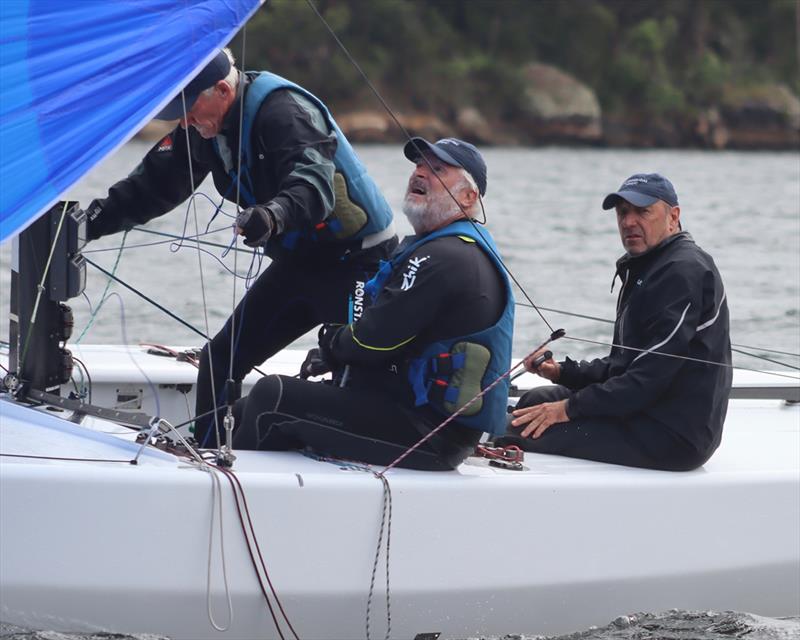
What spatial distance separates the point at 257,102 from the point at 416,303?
2.66 ft

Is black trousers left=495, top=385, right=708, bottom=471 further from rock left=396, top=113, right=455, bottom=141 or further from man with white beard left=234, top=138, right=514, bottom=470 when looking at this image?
rock left=396, top=113, right=455, bottom=141

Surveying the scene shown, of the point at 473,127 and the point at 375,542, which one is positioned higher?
the point at 473,127

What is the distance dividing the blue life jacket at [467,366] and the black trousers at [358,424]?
8 centimetres

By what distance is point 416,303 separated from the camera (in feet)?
10.5

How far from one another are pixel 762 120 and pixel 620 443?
110ft

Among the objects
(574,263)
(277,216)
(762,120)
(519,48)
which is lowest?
(277,216)

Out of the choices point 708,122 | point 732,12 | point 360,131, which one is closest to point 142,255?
point 360,131

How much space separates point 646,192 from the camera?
11.8ft

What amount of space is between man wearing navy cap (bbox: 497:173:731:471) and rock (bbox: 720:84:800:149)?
3182 centimetres

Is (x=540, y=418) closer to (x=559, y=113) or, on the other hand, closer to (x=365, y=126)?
(x=365, y=126)

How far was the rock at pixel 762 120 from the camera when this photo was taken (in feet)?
115

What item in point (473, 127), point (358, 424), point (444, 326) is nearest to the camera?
point (444, 326)

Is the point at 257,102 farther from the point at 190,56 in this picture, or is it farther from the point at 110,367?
the point at 110,367

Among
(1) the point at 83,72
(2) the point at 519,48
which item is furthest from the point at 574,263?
(2) the point at 519,48
